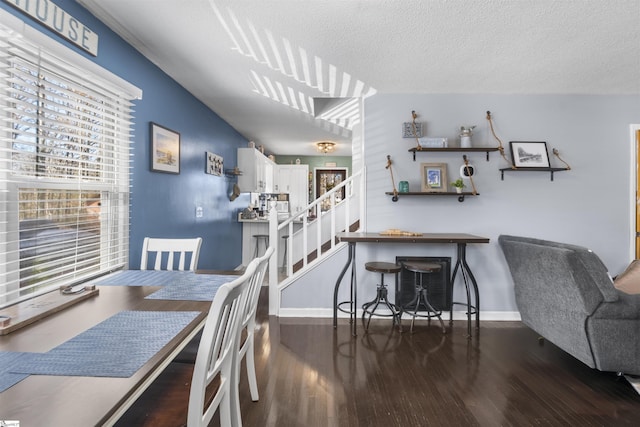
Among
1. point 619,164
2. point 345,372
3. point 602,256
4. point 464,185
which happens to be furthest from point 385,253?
point 619,164

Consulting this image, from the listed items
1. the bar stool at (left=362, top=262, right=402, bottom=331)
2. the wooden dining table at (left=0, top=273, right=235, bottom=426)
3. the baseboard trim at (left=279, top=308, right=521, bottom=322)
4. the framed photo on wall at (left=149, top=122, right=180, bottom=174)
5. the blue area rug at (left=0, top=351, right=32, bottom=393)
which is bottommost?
the baseboard trim at (left=279, top=308, right=521, bottom=322)

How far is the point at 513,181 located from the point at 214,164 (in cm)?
364

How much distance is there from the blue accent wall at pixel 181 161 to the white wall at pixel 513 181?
1466 millimetres

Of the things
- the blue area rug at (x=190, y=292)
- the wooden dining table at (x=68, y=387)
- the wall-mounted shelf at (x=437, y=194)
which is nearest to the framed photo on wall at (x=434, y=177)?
the wall-mounted shelf at (x=437, y=194)

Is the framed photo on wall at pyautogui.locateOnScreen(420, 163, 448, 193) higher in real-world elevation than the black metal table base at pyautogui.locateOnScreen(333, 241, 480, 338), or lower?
higher

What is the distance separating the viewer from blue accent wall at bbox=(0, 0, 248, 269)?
8.21 ft

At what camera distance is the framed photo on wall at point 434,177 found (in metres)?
3.72

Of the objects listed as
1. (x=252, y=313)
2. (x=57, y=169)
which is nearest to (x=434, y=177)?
(x=252, y=313)

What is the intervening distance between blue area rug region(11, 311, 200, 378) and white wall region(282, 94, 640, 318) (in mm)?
2500

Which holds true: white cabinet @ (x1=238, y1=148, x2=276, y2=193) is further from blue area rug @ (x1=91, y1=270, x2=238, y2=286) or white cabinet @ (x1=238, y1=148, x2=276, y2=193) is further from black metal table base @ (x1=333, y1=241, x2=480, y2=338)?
blue area rug @ (x1=91, y1=270, x2=238, y2=286)

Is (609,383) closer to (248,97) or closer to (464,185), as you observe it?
(464,185)

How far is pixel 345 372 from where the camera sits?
2482 millimetres

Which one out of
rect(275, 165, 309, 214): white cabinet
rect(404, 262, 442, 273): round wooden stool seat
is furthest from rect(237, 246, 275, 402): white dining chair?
rect(275, 165, 309, 214): white cabinet

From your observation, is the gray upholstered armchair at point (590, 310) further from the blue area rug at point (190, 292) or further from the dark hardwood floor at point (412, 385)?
the blue area rug at point (190, 292)
